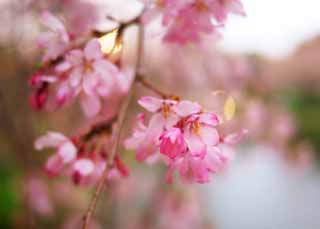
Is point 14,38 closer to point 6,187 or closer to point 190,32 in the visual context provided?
point 190,32

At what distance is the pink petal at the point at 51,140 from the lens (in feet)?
2.37

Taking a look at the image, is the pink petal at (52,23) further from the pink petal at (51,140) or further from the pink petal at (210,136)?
the pink petal at (210,136)

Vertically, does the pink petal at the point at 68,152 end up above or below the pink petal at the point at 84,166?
above

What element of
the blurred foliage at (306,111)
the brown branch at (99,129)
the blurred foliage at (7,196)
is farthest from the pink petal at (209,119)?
the blurred foliage at (306,111)

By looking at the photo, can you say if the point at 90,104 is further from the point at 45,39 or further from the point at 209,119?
the point at 209,119

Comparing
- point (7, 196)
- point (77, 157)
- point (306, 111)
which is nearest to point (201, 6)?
point (77, 157)

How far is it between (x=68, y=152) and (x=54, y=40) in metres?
0.16

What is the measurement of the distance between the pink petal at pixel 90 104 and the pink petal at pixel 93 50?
0.26 feet

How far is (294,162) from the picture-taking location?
2.64 metres

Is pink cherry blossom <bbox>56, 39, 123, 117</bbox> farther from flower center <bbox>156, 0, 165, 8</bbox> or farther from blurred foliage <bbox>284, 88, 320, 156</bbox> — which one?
blurred foliage <bbox>284, 88, 320, 156</bbox>

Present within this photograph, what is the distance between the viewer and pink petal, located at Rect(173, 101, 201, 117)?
53 cm

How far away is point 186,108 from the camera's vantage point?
53 centimetres

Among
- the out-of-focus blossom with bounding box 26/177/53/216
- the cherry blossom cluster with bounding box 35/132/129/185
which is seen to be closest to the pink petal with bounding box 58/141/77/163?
the cherry blossom cluster with bounding box 35/132/129/185

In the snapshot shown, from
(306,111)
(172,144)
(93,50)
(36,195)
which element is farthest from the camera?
(306,111)
